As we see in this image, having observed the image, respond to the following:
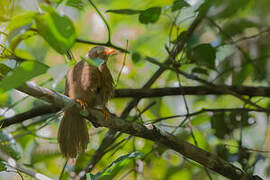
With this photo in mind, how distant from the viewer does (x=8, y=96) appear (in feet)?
8.50

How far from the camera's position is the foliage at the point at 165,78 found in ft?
6.37

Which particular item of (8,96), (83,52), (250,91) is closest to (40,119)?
(8,96)

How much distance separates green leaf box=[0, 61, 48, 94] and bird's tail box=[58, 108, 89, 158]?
3.22 feet

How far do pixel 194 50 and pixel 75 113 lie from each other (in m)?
0.77

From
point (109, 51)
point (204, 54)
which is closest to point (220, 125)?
point (204, 54)

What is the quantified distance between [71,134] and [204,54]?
91 cm

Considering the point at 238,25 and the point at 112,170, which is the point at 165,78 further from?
the point at 112,170

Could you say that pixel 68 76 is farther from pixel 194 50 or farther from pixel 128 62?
pixel 128 62

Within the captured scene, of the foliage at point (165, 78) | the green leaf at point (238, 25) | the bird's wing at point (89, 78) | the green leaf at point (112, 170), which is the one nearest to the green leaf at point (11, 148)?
the foliage at point (165, 78)

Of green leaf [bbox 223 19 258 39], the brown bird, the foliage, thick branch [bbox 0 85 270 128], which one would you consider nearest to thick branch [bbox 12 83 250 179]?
the foliage

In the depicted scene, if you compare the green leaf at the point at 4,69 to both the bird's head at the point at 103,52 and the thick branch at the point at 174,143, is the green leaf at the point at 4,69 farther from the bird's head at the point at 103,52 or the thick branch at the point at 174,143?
the bird's head at the point at 103,52

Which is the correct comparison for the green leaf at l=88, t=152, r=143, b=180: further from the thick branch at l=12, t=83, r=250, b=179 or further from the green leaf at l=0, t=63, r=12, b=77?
the green leaf at l=0, t=63, r=12, b=77

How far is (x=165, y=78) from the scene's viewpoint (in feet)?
10.3

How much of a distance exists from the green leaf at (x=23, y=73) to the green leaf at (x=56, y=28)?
0.10 metres
